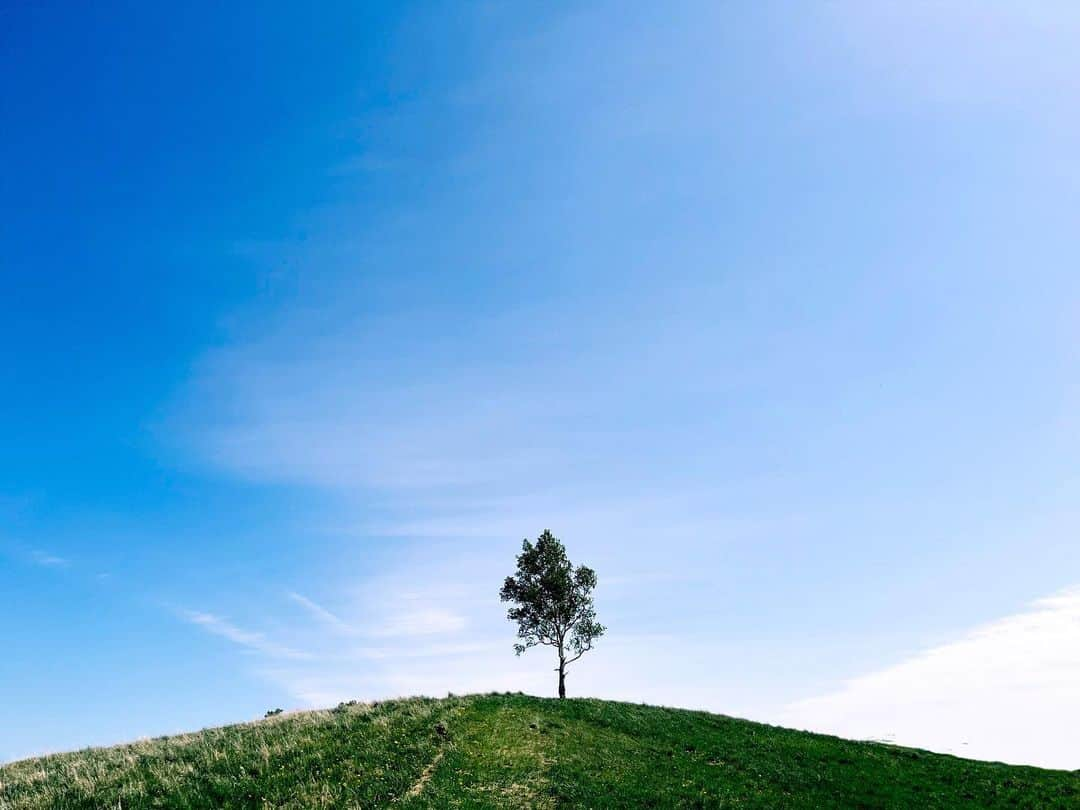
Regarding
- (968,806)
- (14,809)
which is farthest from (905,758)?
(14,809)

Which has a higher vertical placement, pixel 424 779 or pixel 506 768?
pixel 506 768

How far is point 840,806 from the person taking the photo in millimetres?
29719

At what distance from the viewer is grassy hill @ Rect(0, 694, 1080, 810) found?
2495cm

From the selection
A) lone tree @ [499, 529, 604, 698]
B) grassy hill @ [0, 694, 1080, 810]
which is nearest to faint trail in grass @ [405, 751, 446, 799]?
grassy hill @ [0, 694, 1080, 810]

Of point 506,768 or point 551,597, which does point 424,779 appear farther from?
point 551,597

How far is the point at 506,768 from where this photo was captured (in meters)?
28.1

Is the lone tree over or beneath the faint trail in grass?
over

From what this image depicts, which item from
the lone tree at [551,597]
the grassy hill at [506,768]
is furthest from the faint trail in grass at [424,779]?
the lone tree at [551,597]

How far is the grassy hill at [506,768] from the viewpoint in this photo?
25.0m

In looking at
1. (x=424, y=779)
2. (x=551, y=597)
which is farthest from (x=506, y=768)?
(x=551, y=597)

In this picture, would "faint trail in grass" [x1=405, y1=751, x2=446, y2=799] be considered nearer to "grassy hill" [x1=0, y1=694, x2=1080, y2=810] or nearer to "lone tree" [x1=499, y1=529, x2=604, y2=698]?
"grassy hill" [x1=0, y1=694, x2=1080, y2=810]

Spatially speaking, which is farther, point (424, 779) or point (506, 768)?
point (506, 768)

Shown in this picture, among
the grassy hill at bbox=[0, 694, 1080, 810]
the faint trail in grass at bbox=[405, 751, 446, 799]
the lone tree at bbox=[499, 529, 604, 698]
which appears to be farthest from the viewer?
the lone tree at bbox=[499, 529, 604, 698]

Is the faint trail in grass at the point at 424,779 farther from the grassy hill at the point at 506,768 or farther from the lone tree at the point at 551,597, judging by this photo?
the lone tree at the point at 551,597
